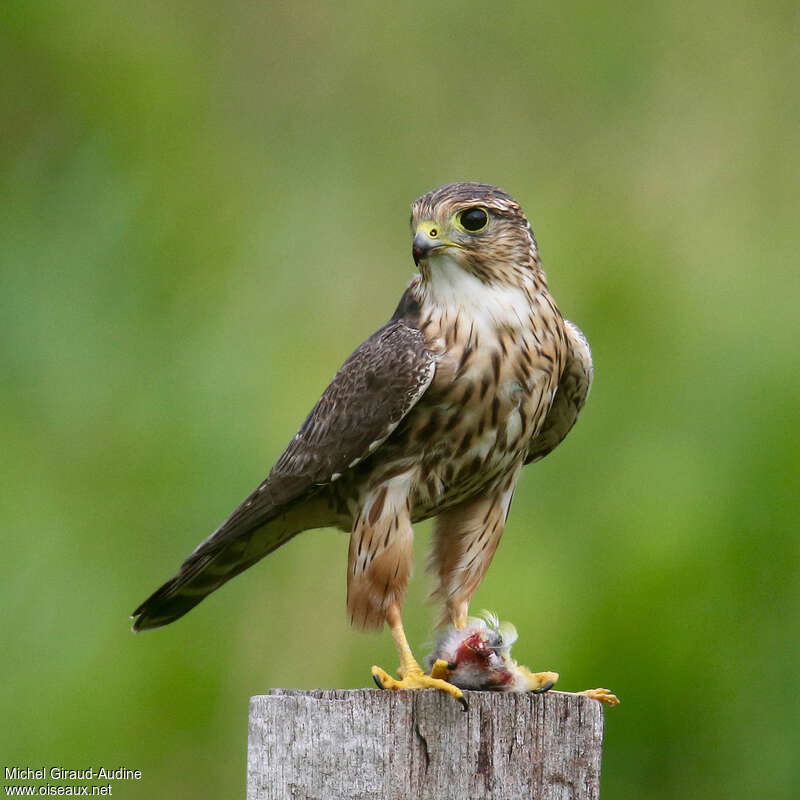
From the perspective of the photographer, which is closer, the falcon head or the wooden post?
the wooden post

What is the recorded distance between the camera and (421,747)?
270 centimetres

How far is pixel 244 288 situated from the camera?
21.6 feet

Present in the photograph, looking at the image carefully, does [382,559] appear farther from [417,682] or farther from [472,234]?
[472,234]

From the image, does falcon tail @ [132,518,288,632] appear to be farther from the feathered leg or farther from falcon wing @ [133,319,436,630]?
the feathered leg

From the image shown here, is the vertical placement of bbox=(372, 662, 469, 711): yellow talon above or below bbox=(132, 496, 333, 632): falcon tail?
below

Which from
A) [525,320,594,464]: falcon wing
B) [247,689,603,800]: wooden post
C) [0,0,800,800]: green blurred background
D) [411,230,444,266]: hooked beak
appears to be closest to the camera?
[247,689,603,800]: wooden post

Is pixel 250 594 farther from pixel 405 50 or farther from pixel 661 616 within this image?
pixel 405 50

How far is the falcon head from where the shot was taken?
3479 mm

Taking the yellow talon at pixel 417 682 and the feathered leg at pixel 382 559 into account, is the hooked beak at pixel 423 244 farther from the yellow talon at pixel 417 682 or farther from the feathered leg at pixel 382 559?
the yellow talon at pixel 417 682

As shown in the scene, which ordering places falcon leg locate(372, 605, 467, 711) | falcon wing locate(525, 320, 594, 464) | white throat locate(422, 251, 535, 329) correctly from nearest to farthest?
1. falcon leg locate(372, 605, 467, 711)
2. white throat locate(422, 251, 535, 329)
3. falcon wing locate(525, 320, 594, 464)

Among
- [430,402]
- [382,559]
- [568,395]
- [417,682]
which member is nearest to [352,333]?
[568,395]

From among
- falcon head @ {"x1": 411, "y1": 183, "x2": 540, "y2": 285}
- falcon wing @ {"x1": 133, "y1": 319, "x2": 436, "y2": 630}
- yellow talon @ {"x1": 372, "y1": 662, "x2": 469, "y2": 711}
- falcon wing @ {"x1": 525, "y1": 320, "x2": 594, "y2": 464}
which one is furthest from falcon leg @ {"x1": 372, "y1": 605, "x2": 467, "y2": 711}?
falcon head @ {"x1": 411, "y1": 183, "x2": 540, "y2": 285}

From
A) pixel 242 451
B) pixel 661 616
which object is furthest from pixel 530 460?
pixel 242 451

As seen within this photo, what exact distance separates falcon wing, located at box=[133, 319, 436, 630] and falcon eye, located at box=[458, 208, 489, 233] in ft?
0.97
